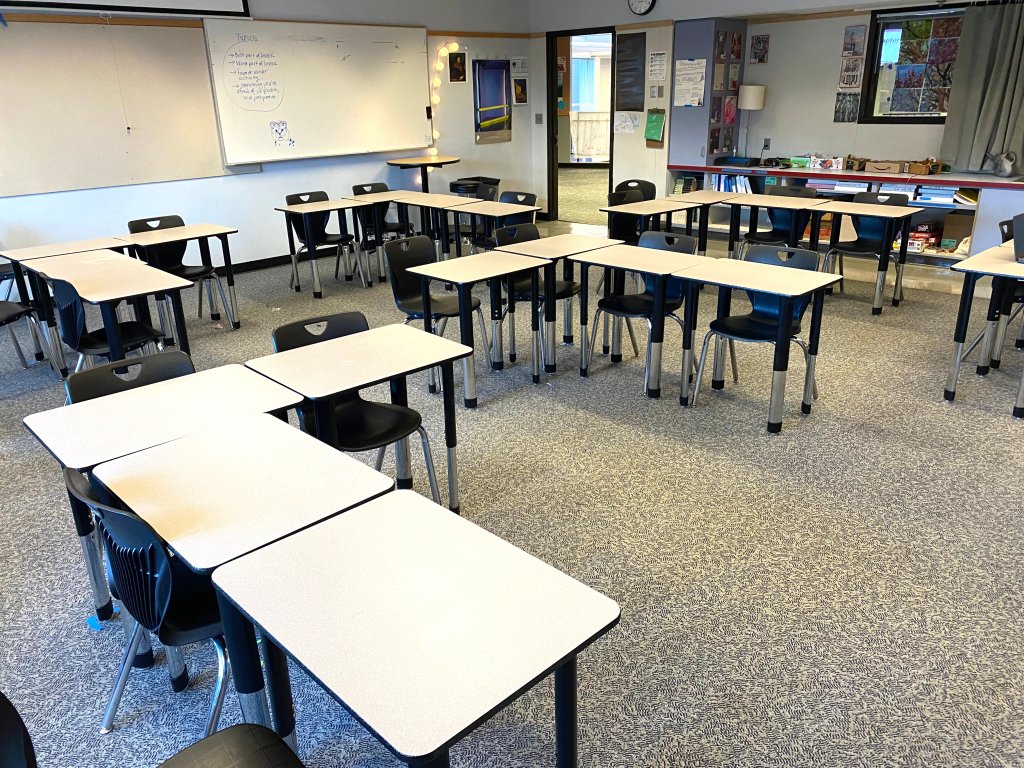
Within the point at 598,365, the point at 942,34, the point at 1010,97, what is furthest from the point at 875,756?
the point at 942,34

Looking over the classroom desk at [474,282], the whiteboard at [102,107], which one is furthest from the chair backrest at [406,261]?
the whiteboard at [102,107]

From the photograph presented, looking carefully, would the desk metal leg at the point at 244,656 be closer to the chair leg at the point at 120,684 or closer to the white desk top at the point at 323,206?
the chair leg at the point at 120,684

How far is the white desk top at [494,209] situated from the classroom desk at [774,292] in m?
2.39

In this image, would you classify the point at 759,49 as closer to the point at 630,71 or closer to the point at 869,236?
the point at 630,71

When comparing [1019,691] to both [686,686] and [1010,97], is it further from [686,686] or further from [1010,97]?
[1010,97]

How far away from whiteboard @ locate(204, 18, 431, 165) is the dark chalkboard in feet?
7.58

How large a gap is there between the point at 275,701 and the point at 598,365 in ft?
11.5

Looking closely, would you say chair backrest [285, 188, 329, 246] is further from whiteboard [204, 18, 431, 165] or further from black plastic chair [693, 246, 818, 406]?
black plastic chair [693, 246, 818, 406]

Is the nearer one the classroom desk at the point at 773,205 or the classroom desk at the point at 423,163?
the classroom desk at the point at 773,205

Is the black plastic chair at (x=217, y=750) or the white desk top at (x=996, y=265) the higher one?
the white desk top at (x=996, y=265)

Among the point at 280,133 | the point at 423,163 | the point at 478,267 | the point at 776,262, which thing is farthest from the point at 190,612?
the point at 423,163

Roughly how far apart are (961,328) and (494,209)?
3712mm

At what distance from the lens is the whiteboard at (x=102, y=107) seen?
5.97 meters

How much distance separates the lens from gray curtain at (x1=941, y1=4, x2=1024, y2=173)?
6.51m
